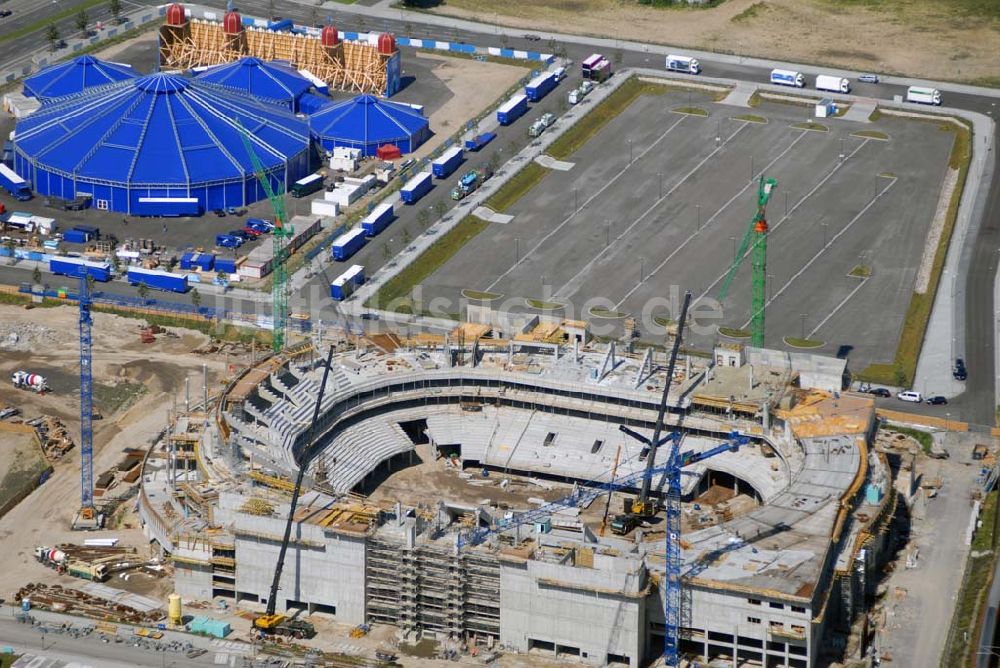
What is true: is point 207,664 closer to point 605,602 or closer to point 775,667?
point 605,602

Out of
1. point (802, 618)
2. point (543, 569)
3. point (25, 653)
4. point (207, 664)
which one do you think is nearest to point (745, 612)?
point (802, 618)

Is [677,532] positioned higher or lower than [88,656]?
higher

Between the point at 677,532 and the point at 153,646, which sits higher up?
the point at 677,532

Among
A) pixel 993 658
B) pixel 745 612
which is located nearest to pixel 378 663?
pixel 745 612

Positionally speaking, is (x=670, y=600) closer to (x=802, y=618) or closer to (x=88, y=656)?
(x=802, y=618)

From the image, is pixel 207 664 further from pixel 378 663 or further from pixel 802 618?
pixel 802 618

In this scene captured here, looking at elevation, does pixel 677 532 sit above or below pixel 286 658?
above

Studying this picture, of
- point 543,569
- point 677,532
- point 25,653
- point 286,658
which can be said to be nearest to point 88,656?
point 25,653
